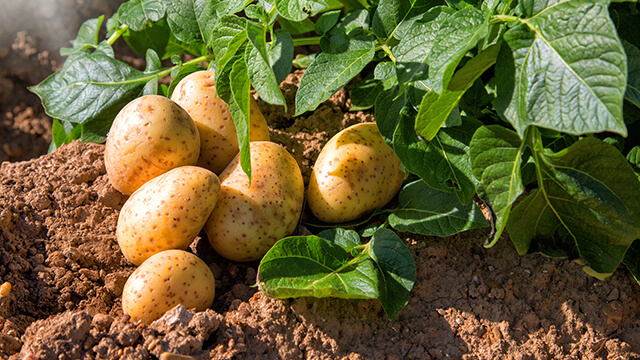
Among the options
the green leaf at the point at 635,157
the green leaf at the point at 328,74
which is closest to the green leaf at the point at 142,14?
the green leaf at the point at 328,74

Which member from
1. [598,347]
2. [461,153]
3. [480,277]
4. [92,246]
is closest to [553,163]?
[461,153]

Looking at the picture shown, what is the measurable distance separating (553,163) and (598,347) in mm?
551

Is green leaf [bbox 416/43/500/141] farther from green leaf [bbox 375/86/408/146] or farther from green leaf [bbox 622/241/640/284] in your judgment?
green leaf [bbox 622/241/640/284]

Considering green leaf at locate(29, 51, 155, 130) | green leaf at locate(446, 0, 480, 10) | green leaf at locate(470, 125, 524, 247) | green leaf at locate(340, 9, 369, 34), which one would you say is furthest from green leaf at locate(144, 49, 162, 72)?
green leaf at locate(470, 125, 524, 247)

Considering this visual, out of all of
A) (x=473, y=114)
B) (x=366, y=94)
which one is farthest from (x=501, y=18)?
(x=366, y=94)

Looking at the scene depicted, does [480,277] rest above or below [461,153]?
below

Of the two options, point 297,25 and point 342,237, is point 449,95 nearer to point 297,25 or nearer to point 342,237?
point 342,237

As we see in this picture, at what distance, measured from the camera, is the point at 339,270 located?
154cm

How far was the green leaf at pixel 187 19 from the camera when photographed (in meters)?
2.04

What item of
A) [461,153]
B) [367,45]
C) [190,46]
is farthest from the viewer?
[190,46]

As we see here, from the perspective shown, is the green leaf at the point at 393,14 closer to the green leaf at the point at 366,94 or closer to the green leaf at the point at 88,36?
the green leaf at the point at 366,94

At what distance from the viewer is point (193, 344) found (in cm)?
135

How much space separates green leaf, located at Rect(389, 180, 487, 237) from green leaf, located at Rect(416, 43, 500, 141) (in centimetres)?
32

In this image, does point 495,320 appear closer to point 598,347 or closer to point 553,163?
point 598,347
